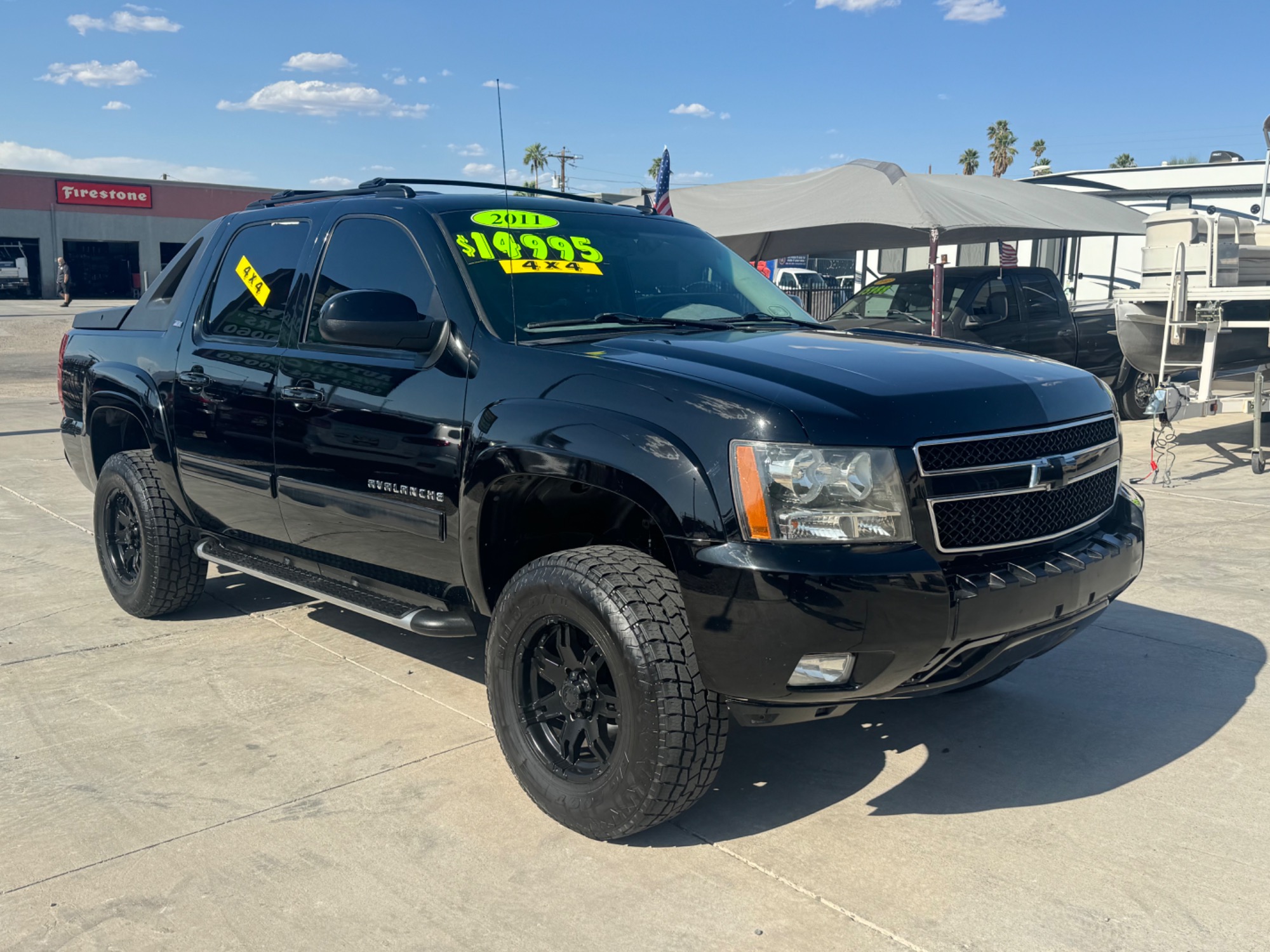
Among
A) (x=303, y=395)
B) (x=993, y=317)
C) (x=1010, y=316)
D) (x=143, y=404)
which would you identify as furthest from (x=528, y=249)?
(x=1010, y=316)

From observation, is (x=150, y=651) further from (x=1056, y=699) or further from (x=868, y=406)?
(x=1056, y=699)

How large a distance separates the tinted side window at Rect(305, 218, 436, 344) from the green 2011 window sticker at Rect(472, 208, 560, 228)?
0.28m

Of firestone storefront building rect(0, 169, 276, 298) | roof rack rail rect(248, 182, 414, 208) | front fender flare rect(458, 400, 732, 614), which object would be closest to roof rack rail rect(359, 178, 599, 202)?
roof rack rail rect(248, 182, 414, 208)

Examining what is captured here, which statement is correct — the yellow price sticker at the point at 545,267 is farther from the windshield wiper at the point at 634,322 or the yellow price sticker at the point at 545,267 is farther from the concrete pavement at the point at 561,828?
the concrete pavement at the point at 561,828

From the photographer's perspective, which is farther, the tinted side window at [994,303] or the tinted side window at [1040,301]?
the tinted side window at [1040,301]

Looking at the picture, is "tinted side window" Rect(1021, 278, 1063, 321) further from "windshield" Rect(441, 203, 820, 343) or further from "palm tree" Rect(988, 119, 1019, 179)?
"palm tree" Rect(988, 119, 1019, 179)

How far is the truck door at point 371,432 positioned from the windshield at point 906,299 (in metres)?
8.69

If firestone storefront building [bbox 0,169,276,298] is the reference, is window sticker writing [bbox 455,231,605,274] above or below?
below

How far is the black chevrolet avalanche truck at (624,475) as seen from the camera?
2770 mm

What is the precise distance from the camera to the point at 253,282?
460cm

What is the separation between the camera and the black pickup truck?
1182cm

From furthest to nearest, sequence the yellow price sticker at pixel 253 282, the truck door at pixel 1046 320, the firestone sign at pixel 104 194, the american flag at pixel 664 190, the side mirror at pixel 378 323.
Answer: the firestone sign at pixel 104 194, the american flag at pixel 664 190, the truck door at pixel 1046 320, the yellow price sticker at pixel 253 282, the side mirror at pixel 378 323

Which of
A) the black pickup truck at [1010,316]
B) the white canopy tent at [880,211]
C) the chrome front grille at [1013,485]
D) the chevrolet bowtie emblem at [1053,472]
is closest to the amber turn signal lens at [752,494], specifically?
the chrome front grille at [1013,485]

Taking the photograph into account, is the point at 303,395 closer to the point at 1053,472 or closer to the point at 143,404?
the point at 143,404
